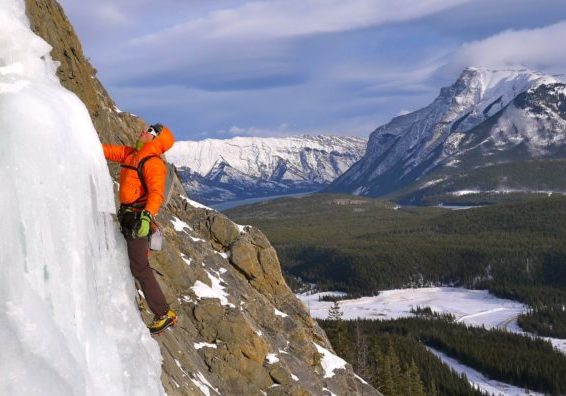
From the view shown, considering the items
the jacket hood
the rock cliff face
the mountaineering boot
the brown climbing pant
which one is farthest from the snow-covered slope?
the rock cliff face

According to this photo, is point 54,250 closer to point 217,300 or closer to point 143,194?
point 143,194

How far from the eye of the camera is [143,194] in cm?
1104

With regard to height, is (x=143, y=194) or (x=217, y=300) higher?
(x=143, y=194)

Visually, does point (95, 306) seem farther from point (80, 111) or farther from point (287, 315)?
point (287, 315)

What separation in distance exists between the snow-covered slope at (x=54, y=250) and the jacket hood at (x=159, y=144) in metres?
0.81

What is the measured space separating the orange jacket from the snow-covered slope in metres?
0.40

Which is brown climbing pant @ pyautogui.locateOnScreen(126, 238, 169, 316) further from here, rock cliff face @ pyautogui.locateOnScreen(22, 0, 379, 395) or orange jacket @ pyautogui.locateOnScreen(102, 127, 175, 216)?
rock cliff face @ pyautogui.locateOnScreen(22, 0, 379, 395)

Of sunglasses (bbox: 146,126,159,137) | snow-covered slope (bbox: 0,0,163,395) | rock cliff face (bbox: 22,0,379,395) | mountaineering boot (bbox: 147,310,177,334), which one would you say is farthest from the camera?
rock cliff face (bbox: 22,0,379,395)

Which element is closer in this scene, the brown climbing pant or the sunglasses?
the brown climbing pant

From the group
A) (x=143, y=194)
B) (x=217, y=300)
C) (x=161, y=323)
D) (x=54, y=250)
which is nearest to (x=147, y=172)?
(x=143, y=194)

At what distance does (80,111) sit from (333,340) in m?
61.0

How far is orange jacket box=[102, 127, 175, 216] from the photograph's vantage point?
10.6 m

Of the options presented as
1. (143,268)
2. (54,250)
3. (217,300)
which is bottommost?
(217,300)

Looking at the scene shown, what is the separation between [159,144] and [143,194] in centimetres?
98
